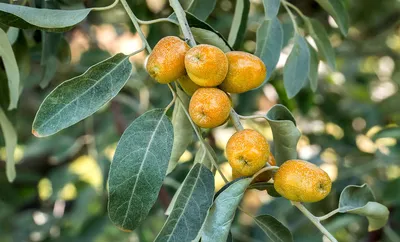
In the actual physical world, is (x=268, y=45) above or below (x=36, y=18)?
below

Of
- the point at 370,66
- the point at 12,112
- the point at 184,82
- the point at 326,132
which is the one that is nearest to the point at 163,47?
the point at 184,82

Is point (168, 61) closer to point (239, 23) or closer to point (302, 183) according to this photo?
point (302, 183)

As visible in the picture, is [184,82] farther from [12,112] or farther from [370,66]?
[370,66]

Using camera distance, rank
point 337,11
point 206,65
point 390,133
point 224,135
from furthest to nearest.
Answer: point 224,135
point 390,133
point 337,11
point 206,65

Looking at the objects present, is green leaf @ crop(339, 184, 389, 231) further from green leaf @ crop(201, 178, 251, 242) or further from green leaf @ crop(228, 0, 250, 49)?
green leaf @ crop(228, 0, 250, 49)

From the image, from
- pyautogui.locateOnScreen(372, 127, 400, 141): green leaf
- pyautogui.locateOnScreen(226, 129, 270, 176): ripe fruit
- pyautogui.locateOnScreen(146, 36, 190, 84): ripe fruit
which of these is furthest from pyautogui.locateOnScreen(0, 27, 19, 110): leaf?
pyautogui.locateOnScreen(372, 127, 400, 141): green leaf

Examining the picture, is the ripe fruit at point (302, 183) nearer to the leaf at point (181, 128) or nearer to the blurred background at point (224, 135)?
the leaf at point (181, 128)

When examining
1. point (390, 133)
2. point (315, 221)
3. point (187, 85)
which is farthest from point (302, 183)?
point (390, 133)

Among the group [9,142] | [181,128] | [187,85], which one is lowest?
[9,142]
